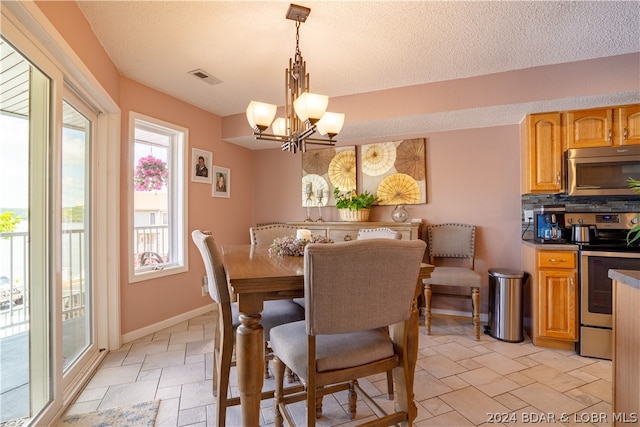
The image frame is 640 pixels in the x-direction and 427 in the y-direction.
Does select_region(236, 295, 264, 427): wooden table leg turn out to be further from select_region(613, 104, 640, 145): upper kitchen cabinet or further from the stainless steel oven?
select_region(613, 104, 640, 145): upper kitchen cabinet

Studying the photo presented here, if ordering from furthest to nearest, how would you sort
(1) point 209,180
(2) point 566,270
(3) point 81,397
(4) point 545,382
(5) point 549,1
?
(1) point 209,180 < (2) point 566,270 < (4) point 545,382 < (3) point 81,397 < (5) point 549,1

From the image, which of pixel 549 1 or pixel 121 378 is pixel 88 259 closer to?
pixel 121 378

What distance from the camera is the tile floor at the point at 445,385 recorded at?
1.74m

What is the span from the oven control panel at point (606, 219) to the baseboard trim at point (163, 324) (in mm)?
3992

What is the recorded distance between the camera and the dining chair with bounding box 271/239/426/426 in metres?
1.10

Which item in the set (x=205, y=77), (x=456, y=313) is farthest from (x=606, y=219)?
(x=205, y=77)

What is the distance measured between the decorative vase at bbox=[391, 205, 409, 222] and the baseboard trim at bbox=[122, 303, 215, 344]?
2.46 metres

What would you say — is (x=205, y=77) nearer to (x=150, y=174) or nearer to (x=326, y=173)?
(x=150, y=174)

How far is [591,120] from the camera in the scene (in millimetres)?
2666

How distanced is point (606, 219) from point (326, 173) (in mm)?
2923

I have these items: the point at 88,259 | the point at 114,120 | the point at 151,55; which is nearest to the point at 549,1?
the point at 151,55

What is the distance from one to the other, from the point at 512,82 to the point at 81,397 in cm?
402

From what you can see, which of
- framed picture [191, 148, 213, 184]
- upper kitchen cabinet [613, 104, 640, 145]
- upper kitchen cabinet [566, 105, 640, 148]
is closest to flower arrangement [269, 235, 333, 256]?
framed picture [191, 148, 213, 184]

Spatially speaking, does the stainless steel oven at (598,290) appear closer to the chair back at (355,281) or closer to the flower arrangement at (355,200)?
the flower arrangement at (355,200)
